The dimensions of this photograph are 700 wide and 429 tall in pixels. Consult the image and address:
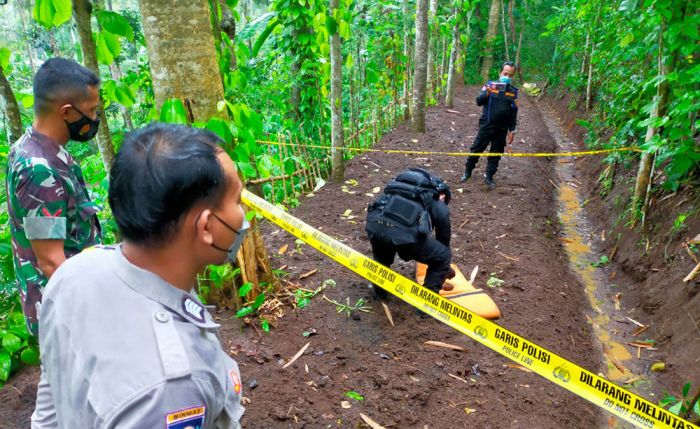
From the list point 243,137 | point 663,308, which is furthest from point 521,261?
point 243,137

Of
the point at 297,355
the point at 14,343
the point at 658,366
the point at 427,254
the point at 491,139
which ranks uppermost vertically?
the point at 491,139

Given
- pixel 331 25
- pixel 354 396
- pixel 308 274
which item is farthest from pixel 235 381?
pixel 331 25

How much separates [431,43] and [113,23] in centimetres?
1153

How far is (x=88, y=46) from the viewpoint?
9.20ft

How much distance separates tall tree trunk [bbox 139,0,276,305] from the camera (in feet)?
8.26

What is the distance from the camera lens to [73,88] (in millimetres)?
2076

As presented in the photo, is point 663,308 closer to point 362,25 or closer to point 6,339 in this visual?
point 6,339

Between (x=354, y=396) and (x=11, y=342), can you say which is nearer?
(x=354, y=396)

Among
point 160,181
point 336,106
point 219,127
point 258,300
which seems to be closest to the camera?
point 160,181

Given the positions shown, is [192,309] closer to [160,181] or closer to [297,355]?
[160,181]

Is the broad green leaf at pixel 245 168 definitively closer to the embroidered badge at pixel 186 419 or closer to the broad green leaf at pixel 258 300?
the broad green leaf at pixel 258 300

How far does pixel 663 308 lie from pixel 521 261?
140 cm

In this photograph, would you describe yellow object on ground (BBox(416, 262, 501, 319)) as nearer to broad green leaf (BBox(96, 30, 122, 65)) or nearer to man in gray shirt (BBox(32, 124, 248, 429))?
man in gray shirt (BBox(32, 124, 248, 429))

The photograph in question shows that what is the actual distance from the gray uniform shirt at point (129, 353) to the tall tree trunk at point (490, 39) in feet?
66.4
